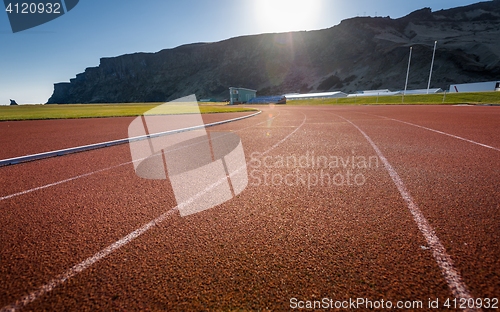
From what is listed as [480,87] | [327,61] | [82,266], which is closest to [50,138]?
[82,266]

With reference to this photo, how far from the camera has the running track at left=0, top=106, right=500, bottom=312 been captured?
1688 millimetres

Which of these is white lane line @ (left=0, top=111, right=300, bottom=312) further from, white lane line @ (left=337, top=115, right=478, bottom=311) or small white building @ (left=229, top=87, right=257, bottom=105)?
small white building @ (left=229, top=87, right=257, bottom=105)

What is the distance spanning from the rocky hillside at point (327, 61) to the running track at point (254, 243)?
270ft

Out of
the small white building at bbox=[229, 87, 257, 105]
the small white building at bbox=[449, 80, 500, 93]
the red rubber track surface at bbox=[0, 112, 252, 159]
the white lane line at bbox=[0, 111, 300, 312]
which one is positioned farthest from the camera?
the small white building at bbox=[229, 87, 257, 105]

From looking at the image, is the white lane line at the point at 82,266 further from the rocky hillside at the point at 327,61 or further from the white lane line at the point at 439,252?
the rocky hillside at the point at 327,61

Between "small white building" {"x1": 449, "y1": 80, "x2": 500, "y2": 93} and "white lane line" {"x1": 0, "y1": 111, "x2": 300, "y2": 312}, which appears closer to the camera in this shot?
"white lane line" {"x1": 0, "y1": 111, "x2": 300, "y2": 312}

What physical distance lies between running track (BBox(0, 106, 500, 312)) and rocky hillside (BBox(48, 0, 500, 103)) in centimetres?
8229

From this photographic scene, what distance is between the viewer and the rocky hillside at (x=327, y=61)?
72625 mm

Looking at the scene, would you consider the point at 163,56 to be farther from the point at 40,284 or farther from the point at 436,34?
the point at 40,284

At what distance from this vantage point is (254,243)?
227 centimetres

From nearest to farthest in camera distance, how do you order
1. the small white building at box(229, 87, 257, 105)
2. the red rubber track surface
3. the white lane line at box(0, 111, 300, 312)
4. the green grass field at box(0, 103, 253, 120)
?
the white lane line at box(0, 111, 300, 312)
the red rubber track surface
the green grass field at box(0, 103, 253, 120)
the small white building at box(229, 87, 257, 105)

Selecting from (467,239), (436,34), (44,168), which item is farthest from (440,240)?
(436,34)

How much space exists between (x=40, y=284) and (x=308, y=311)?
211 cm

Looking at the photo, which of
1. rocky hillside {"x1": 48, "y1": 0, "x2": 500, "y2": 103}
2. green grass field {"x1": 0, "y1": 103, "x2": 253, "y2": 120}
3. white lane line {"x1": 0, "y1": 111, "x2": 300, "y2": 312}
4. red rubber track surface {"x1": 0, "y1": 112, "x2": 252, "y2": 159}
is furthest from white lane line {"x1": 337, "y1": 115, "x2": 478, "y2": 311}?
rocky hillside {"x1": 48, "y1": 0, "x2": 500, "y2": 103}
